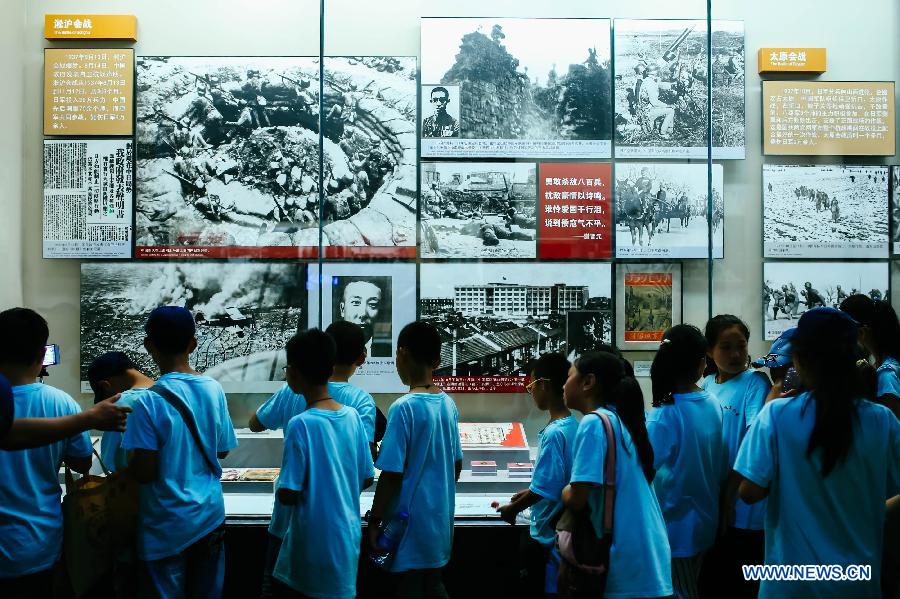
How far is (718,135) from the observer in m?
4.29

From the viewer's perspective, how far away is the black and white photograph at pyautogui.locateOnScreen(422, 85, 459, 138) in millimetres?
4254

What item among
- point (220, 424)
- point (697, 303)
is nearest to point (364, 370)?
point (220, 424)

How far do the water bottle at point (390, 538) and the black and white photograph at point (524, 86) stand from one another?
2322 millimetres

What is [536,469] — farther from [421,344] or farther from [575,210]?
[575,210]

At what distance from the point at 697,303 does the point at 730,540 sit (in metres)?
1.72

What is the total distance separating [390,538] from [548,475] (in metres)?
0.61

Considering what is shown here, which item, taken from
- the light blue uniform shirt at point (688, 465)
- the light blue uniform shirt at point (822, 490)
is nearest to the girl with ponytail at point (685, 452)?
the light blue uniform shirt at point (688, 465)

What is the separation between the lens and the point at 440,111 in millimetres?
4262

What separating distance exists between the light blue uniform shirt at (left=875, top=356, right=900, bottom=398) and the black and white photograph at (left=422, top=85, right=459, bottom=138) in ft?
8.22

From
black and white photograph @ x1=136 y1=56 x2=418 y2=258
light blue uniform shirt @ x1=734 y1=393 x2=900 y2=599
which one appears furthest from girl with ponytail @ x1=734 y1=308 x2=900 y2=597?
black and white photograph @ x1=136 y1=56 x2=418 y2=258

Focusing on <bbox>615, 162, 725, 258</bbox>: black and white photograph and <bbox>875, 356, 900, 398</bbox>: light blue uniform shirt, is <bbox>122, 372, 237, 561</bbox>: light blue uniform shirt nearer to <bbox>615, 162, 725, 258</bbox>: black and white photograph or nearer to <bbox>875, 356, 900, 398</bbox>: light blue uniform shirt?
<bbox>875, 356, 900, 398</bbox>: light blue uniform shirt

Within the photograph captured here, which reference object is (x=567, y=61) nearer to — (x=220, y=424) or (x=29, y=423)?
(x=220, y=424)

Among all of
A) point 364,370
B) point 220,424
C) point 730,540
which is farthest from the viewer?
point 364,370

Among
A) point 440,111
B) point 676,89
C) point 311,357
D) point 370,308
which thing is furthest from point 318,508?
point 676,89
